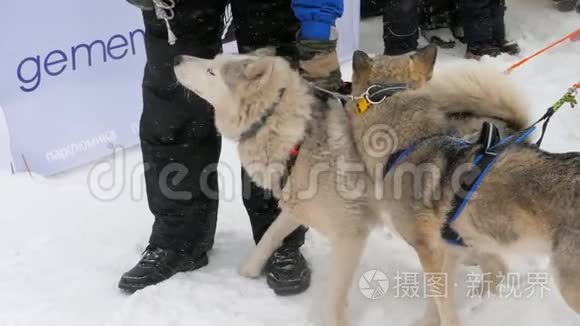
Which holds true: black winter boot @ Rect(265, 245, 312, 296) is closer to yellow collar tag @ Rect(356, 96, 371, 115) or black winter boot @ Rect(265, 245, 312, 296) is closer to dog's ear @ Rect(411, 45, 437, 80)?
yellow collar tag @ Rect(356, 96, 371, 115)

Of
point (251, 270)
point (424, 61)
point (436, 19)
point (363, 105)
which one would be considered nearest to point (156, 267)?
point (251, 270)

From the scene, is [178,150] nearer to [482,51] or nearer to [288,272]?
[288,272]

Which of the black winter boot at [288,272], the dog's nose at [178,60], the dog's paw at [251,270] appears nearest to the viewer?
the dog's nose at [178,60]

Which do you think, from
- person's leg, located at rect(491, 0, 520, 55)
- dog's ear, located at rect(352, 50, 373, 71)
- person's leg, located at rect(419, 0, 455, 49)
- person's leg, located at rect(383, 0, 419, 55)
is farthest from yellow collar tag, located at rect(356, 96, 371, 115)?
person's leg, located at rect(419, 0, 455, 49)

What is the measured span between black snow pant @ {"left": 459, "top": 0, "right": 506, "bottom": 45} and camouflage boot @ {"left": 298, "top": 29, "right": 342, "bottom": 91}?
10.2 feet

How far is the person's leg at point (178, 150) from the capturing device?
94.0 inches

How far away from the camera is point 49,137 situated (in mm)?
3496

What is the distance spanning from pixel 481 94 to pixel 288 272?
105 centimetres

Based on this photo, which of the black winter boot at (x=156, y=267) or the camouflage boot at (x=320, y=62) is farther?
the black winter boot at (x=156, y=267)

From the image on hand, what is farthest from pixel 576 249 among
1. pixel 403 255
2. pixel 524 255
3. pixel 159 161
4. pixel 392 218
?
pixel 159 161

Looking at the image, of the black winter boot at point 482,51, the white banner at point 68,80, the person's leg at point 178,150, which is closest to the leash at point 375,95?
the person's leg at point 178,150

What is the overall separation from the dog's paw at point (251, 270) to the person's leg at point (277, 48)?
0.14 ft

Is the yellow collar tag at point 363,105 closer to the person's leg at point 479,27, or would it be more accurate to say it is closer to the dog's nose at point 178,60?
the dog's nose at point 178,60

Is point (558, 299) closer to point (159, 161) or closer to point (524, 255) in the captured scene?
point (524, 255)
